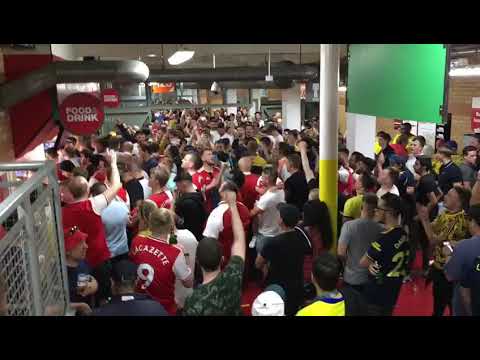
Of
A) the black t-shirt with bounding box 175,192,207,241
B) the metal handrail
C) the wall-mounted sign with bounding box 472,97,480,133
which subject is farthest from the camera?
the wall-mounted sign with bounding box 472,97,480,133

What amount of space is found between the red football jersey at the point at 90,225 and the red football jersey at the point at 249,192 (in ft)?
6.76

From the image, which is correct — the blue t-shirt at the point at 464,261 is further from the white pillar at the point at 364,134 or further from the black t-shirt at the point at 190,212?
the white pillar at the point at 364,134

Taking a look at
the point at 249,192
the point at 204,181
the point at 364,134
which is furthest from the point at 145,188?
the point at 364,134

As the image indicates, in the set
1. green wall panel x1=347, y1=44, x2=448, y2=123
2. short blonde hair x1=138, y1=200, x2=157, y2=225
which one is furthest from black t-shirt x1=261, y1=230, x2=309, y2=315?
green wall panel x1=347, y1=44, x2=448, y2=123

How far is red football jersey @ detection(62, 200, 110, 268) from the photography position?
416 centimetres

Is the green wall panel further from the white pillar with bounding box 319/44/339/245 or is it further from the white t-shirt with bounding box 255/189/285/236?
the white t-shirt with bounding box 255/189/285/236

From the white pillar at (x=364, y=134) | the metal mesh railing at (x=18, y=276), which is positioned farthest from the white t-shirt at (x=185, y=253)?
the white pillar at (x=364, y=134)

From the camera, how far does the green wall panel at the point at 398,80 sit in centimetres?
395

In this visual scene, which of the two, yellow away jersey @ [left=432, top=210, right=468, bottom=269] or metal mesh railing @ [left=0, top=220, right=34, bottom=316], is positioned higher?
metal mesh railing @ [left=0, top=220, right=34, bottom=316]

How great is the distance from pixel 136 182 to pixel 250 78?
7.20 m

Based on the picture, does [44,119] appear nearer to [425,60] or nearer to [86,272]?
[86,272]

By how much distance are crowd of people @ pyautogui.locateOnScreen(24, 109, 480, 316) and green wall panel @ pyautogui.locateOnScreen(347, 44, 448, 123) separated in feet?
2.61
